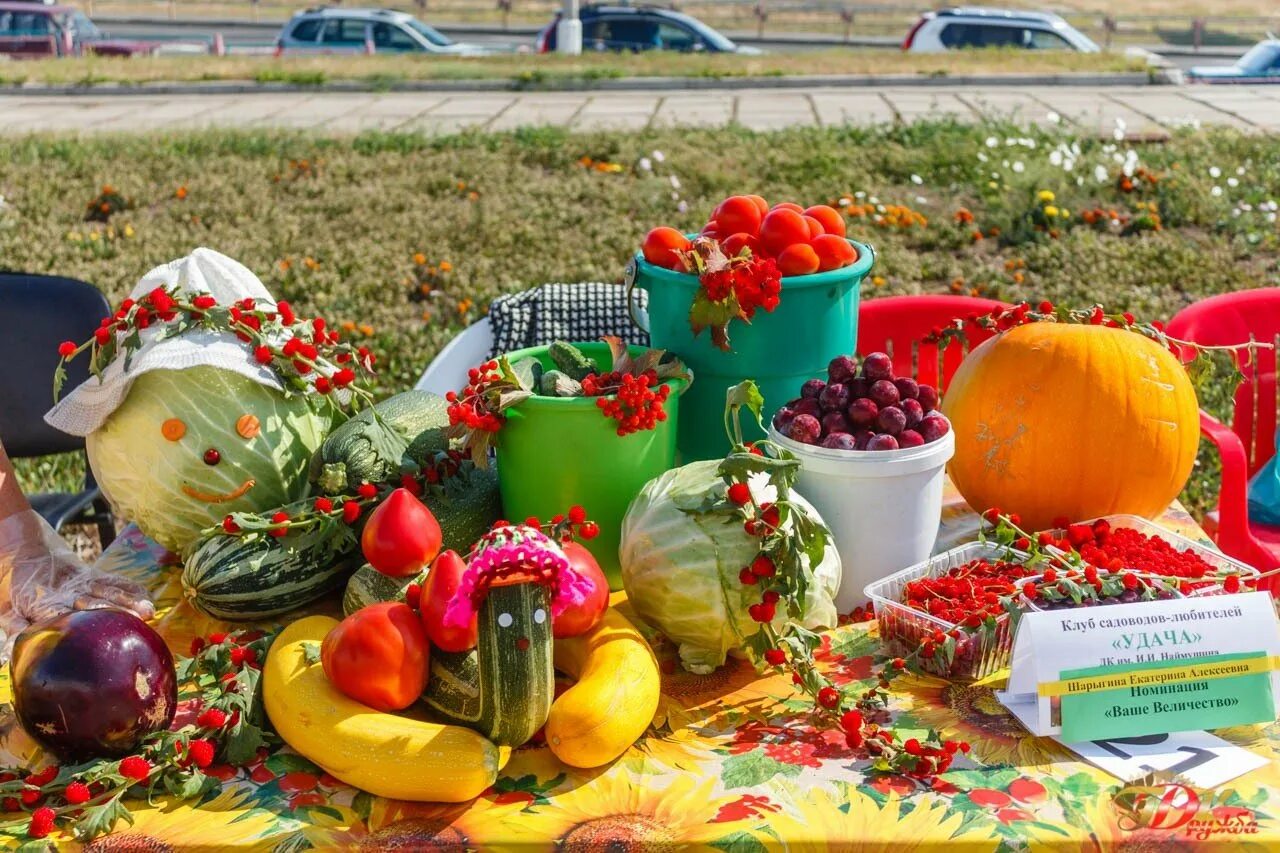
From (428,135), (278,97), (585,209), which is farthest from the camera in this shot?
(278,97)

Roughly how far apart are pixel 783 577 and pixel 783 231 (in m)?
0.75

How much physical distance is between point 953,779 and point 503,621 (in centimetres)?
67

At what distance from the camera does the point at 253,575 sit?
1991 mm

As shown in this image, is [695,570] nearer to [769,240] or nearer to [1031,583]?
[1031,583]

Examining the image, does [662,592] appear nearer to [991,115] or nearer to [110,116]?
[991,115]

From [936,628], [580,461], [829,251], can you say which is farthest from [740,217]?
[936,628]

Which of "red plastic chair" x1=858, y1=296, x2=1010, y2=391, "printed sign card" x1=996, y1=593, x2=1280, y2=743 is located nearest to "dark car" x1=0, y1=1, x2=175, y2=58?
"red plastic chair" x1=858, y1=296, x2=1010, y2=391

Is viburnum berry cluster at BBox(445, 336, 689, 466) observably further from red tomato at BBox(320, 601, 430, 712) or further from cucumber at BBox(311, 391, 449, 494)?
red tomato at BBox(320, 601, 430, 712)

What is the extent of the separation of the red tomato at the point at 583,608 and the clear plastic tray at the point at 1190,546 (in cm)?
87

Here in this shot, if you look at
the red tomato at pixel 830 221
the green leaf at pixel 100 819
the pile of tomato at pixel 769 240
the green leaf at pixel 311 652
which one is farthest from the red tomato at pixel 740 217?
the green leaf at pixel 100 819

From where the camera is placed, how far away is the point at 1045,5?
121 feet

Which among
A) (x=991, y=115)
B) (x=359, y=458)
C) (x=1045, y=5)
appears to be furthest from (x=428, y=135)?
(x=1045, y=5)

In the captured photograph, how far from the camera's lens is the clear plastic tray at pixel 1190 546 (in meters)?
1.85

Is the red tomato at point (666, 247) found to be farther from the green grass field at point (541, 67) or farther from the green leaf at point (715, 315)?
the green grass field at point (541, 67)
